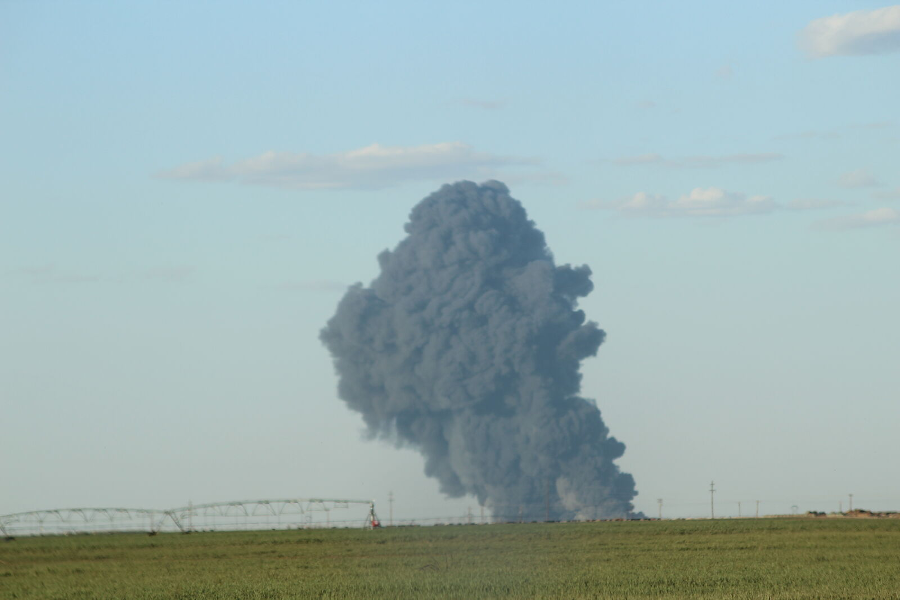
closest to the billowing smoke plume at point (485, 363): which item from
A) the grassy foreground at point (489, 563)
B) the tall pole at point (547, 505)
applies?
the tall pole at point (547, 505)

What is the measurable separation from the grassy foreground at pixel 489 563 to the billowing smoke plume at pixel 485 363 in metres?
30.5

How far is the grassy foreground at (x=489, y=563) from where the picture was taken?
42.5 meters

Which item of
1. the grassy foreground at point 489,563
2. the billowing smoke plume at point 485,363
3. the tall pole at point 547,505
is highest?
the billowing smoke plume at point 485,363

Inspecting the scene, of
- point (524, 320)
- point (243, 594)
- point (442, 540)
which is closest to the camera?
point (243, 594)

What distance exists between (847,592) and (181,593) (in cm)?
2316

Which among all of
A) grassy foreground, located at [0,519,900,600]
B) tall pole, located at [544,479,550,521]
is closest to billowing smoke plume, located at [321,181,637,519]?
tall pole, located at [544,479,550,521]

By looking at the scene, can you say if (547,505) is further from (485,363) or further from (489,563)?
(489,563)

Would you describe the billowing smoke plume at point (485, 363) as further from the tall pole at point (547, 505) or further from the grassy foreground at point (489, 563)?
the grassy foreground at point (489, 563)

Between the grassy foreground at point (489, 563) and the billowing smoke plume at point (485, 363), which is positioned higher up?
the billowing smoke plume at point (485, 363)

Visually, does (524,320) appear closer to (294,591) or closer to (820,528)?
(820,528)

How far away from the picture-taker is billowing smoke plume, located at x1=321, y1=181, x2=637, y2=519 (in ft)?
398

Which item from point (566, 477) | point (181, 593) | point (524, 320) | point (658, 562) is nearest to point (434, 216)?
point (524, 320)

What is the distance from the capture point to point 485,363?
401ft

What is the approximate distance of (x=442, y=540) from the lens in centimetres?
7738
